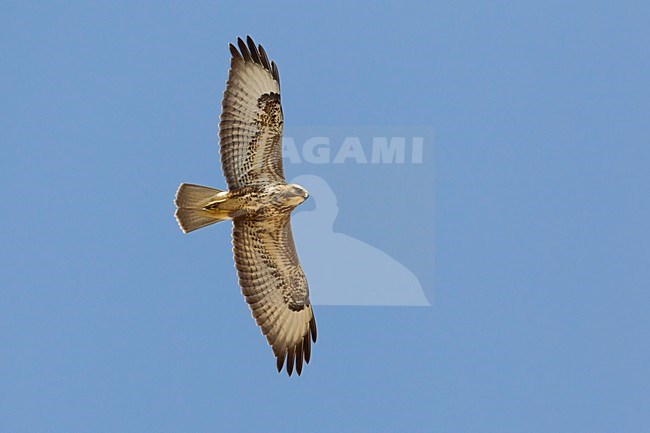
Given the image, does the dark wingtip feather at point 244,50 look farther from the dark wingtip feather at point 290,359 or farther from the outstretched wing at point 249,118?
the dark wingtip feather at point 290,359

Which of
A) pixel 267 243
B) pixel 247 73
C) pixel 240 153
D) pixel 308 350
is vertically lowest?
pixel 308 350

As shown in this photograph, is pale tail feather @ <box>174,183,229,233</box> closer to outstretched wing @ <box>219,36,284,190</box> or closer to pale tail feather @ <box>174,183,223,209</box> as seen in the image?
pale tail feather @ <box>174,183,223,209</box>

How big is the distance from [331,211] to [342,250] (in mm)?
255

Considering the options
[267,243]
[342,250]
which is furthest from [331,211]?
[267,243]

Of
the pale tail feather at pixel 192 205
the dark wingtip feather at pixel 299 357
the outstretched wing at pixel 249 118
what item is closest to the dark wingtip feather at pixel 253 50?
the outstretched wing at pixel 249 118

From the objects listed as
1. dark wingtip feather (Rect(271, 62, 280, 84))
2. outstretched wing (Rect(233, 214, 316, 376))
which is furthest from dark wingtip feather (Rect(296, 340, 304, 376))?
dark wingtip feather (Rect(271, 62, 280, 84))

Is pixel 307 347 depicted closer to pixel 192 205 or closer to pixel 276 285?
pixel 276 285

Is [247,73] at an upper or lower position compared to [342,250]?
upper

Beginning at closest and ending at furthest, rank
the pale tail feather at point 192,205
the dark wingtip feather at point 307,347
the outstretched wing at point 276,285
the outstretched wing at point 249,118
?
1. the pale tail feather at point 192,205
2. the outstretched wing at point 249,118
3. the outstretched wing at point 276,285
4. the dark wingtip feather at point 307,347

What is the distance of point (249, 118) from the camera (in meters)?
6.63

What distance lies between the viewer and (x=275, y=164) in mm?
6695

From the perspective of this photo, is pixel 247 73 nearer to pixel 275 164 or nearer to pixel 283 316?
pixel 275 164

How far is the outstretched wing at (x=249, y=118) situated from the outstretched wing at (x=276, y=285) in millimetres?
281

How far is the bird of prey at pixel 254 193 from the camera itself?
21.6 ft
